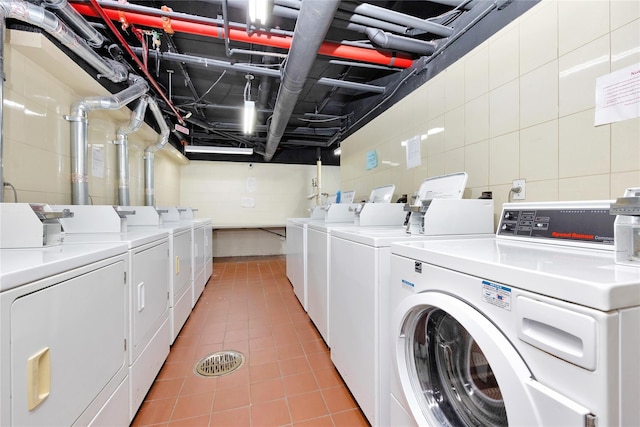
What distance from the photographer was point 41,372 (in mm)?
727

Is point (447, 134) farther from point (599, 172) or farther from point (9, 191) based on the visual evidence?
point (9, 191)

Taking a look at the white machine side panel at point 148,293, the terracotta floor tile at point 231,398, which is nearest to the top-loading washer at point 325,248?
→ the terracotta floor tile at point 231,398

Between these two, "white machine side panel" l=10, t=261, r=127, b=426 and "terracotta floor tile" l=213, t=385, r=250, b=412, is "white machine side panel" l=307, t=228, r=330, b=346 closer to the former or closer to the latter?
"terracotta floor tile" l=213, t=385, r=250, b=412

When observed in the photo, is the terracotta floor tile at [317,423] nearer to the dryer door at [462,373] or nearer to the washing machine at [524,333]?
the washing machine at [524,333]

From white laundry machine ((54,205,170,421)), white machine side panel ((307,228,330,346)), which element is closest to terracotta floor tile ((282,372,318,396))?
white machine side panel ((307,228,330,346))

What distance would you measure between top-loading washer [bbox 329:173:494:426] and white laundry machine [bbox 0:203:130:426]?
3.70ft

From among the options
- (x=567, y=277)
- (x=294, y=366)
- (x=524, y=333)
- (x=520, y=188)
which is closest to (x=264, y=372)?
(x=294, y=366)

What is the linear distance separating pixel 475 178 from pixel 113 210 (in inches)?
96.7

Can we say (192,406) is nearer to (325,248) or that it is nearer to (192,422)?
(192,422)

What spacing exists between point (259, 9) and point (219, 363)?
2.37m

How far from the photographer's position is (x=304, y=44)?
5.72 feet

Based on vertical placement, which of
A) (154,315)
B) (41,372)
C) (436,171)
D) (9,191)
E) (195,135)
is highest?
(195,135)

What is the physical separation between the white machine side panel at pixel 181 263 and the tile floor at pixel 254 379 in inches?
16.0

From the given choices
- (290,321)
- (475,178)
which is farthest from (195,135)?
(475,178)
